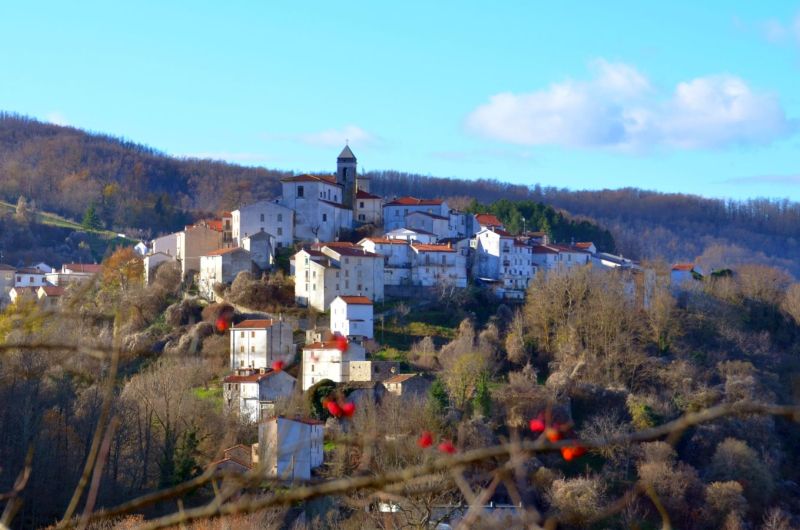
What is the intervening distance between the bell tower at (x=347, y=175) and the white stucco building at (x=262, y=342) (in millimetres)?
14131

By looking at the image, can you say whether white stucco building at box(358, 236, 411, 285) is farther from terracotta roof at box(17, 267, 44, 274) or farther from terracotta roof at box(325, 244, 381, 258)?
terracotta roof at box(17, 267, 44, 274)

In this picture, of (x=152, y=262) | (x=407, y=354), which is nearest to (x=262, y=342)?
(x=407, y=354)

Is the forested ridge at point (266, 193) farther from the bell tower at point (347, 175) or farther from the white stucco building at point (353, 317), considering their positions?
the white stucco building at point (353, 317)

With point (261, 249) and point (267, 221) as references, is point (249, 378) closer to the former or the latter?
point (261, 249)

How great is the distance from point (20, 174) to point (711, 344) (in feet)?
288

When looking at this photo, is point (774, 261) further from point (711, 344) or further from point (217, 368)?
point (217, 368)

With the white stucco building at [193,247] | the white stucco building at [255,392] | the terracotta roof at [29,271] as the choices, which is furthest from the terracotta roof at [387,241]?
the terracotta roof at [29,271]

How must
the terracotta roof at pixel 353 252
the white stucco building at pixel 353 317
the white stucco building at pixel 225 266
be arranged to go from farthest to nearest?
the white stucco building at pixel 225 266 → the terracotta roof at pixel 353 252 → the white stucco building at pixel 353 317

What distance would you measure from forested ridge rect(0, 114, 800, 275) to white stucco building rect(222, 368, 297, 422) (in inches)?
2518

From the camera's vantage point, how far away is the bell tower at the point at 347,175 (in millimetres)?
59156

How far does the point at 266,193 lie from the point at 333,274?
250 feet

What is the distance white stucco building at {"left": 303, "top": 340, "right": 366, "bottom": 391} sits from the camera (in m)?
43.0

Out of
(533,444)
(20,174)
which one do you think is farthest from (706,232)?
(533,444)

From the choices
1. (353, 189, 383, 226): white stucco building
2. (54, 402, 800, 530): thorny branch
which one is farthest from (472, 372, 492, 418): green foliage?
(54, 402, 800, 530): thorny branch
